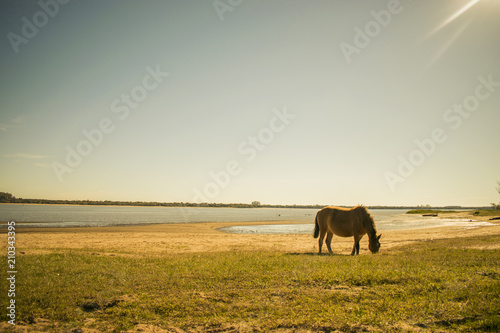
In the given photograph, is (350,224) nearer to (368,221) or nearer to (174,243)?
(368,221)

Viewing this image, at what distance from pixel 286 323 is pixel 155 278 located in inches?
190

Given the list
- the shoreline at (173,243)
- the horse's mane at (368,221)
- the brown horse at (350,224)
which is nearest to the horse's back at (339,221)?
the brown horse at (350,224)

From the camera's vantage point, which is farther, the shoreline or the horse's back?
the shoreline

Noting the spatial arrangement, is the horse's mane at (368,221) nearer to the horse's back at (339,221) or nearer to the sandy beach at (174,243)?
→ the horse's back at (339,221)

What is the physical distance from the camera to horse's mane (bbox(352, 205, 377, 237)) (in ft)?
47.4

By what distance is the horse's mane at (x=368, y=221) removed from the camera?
14445 mm

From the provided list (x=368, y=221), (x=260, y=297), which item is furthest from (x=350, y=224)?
(x=260, y=297)

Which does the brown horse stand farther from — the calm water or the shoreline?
the calm water

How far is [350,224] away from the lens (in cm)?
1522

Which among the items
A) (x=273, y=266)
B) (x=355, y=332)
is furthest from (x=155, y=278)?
(x=355, y=332)

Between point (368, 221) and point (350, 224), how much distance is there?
1.00 metres

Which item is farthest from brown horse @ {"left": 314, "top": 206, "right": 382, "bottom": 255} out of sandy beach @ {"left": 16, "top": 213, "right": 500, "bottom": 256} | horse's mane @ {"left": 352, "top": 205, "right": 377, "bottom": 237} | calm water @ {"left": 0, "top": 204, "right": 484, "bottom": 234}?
calm water @ {"left": 0, "top": 204, "right": 484, "bottom": 234}

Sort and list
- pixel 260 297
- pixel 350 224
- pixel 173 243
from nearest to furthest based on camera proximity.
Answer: pixel 260 297
pixel 350 224
pixel 173 243

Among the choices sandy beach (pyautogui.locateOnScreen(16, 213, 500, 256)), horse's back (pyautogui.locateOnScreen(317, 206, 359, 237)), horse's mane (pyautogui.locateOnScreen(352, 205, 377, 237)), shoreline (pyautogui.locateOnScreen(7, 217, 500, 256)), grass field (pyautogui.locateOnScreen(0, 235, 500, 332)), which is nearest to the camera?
grass field (pyautogui.locateOnScreen(0, 235, 500, 332))
